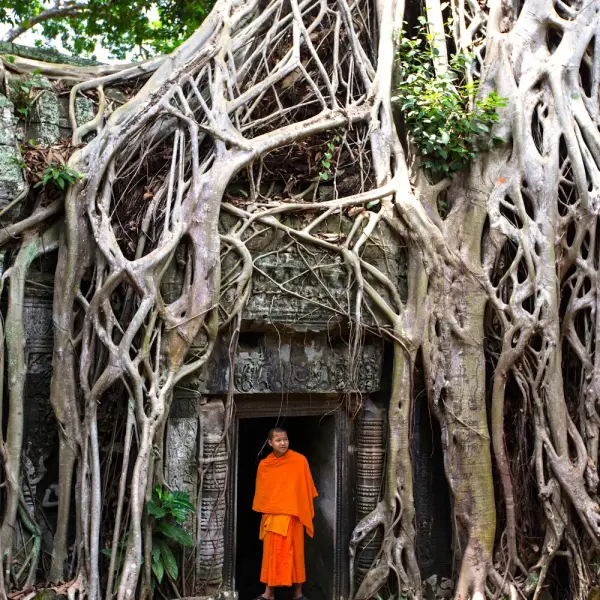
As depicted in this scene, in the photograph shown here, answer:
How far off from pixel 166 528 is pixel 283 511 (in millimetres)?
820

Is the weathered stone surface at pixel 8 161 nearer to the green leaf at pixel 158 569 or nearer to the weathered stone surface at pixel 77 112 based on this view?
the weathered stone surface at pixel 77 112

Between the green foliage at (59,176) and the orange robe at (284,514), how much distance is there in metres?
1.99

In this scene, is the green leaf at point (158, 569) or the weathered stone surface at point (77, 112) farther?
the weathered stone surface at point (77, 112)

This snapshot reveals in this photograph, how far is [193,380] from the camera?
4180 millimetres

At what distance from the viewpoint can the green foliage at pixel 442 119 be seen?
16.0 feet

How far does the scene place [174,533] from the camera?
12.9 ft

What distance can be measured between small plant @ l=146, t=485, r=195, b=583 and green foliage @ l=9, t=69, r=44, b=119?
7.22 ft

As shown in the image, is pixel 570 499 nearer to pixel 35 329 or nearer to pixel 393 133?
pixel 393 133

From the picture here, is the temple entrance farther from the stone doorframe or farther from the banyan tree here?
the banyan tree

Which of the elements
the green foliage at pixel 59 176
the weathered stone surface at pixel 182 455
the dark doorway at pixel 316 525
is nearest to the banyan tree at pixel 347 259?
the green foliage at pixel 59 176

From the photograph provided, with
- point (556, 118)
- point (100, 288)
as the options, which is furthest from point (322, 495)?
point (556, 118)

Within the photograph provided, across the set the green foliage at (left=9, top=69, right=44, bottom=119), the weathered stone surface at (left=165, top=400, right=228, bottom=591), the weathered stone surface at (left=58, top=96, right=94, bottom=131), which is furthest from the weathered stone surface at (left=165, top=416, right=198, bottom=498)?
the green foliage at (left=9, top=69, right=44, bottom=119)

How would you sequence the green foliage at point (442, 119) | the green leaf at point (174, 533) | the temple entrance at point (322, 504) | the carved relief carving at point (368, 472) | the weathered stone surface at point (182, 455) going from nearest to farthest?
1. the green leaf at point (174, 533)
2. the weathered stone surface at point (182, 455)
3. the carved relief carving at point (368, 472)
4. the temple entrance at point (322, 504)
5. the green foliage at point (442, 119)

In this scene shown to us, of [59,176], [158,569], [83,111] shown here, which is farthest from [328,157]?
[158,569]
